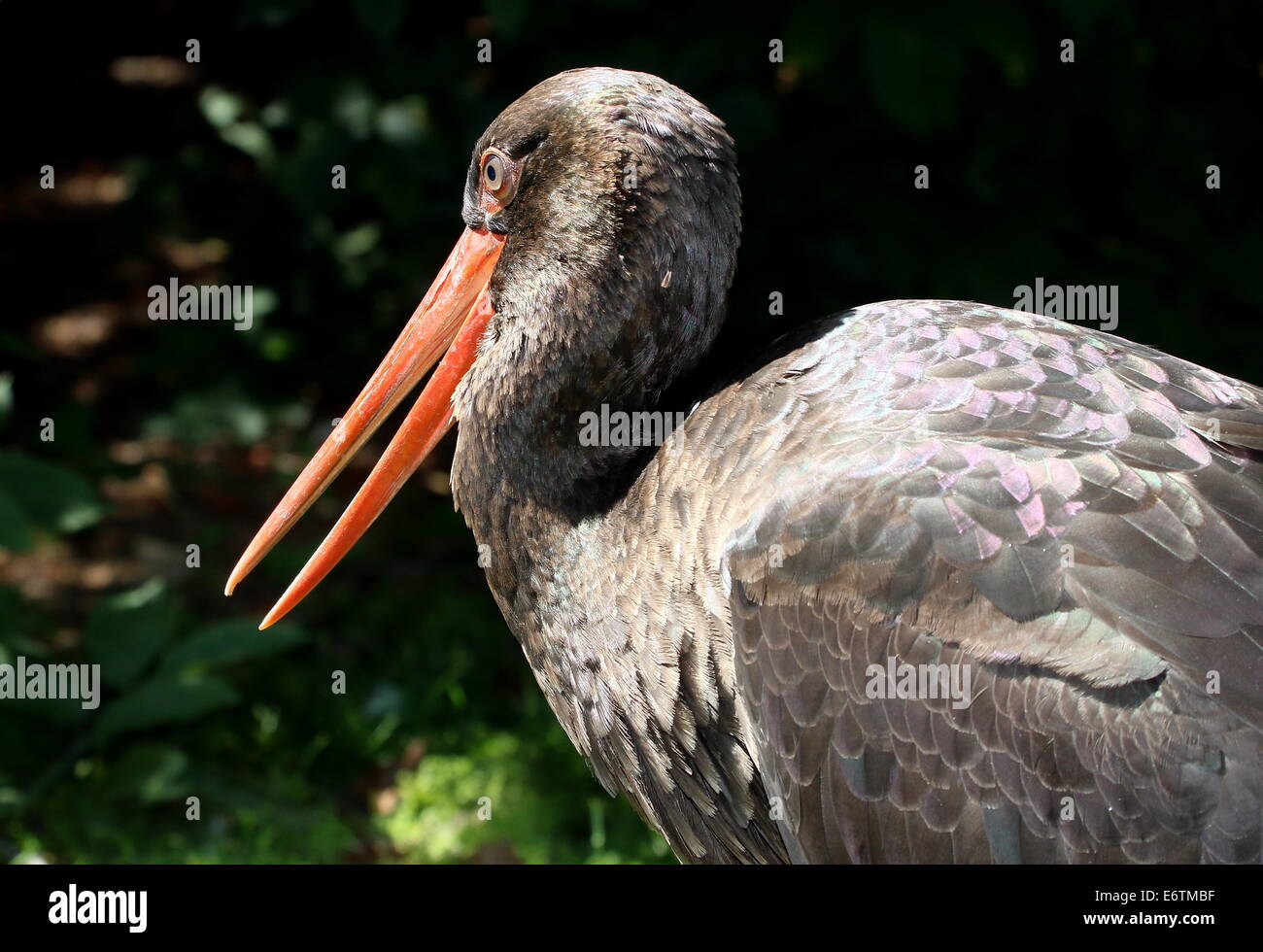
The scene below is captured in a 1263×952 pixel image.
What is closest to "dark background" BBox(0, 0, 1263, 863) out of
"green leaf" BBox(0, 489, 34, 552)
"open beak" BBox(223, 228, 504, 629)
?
"green leaf" BBox(0, 489, 34, 552)

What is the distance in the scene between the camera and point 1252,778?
1891 millimetres

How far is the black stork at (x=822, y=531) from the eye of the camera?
1.98m

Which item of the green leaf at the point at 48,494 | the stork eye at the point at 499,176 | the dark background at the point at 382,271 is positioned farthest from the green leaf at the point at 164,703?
the stork eye at the point at 499,176

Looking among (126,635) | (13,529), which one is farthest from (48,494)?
(126,635)

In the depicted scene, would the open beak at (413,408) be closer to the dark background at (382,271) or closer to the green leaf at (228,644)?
the dark background at (382,271)

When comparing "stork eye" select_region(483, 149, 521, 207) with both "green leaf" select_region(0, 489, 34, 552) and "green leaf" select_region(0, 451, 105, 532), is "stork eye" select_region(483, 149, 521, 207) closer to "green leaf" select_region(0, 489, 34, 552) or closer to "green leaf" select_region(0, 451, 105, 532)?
"green leaf" select_region(0, 489, 34, 552)

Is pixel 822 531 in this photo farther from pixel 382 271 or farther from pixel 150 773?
pixel 382 271

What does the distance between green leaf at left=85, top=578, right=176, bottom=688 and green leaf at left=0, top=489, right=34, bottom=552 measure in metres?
0.43

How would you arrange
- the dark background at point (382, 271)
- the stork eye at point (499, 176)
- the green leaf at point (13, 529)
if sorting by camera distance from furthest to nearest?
the dark background at point (382, 271)
the green leaf at point (13, 529)
the stork eye at point (499, 176)

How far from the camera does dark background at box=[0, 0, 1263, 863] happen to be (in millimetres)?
3619

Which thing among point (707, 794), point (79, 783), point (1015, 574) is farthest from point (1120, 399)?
point (79, 783)

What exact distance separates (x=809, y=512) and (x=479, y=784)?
198cm

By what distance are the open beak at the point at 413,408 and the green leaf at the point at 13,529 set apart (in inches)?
33.0
